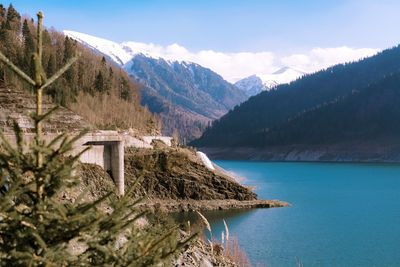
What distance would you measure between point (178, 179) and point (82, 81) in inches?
1081

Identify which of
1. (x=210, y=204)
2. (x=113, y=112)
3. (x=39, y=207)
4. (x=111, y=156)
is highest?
(x=113, y=112)

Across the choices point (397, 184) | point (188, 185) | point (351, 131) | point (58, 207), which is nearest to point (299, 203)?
point (188, 185)

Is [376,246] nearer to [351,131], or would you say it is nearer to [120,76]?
[120,76]

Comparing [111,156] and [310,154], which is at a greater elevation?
[111,156]

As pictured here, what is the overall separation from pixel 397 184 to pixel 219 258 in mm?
52736

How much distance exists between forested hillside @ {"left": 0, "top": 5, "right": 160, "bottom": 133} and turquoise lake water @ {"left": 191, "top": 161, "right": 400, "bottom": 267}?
1782 centimetres

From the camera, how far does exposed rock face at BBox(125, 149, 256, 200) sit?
42844mm

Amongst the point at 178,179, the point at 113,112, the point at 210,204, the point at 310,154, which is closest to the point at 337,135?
the point at 310,154

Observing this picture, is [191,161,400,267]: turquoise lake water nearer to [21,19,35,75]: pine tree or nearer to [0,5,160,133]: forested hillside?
[0,5,160,133]: forested hillside

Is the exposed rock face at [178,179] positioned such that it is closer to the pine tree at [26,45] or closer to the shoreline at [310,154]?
the pine tree at [26,45]

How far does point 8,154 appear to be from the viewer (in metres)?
4.24

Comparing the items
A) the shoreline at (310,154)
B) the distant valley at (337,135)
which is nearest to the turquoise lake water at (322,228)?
the shoreline at (310,154)

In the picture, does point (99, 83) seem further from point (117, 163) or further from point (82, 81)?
point (117, 163)

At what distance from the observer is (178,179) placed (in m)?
43.8
